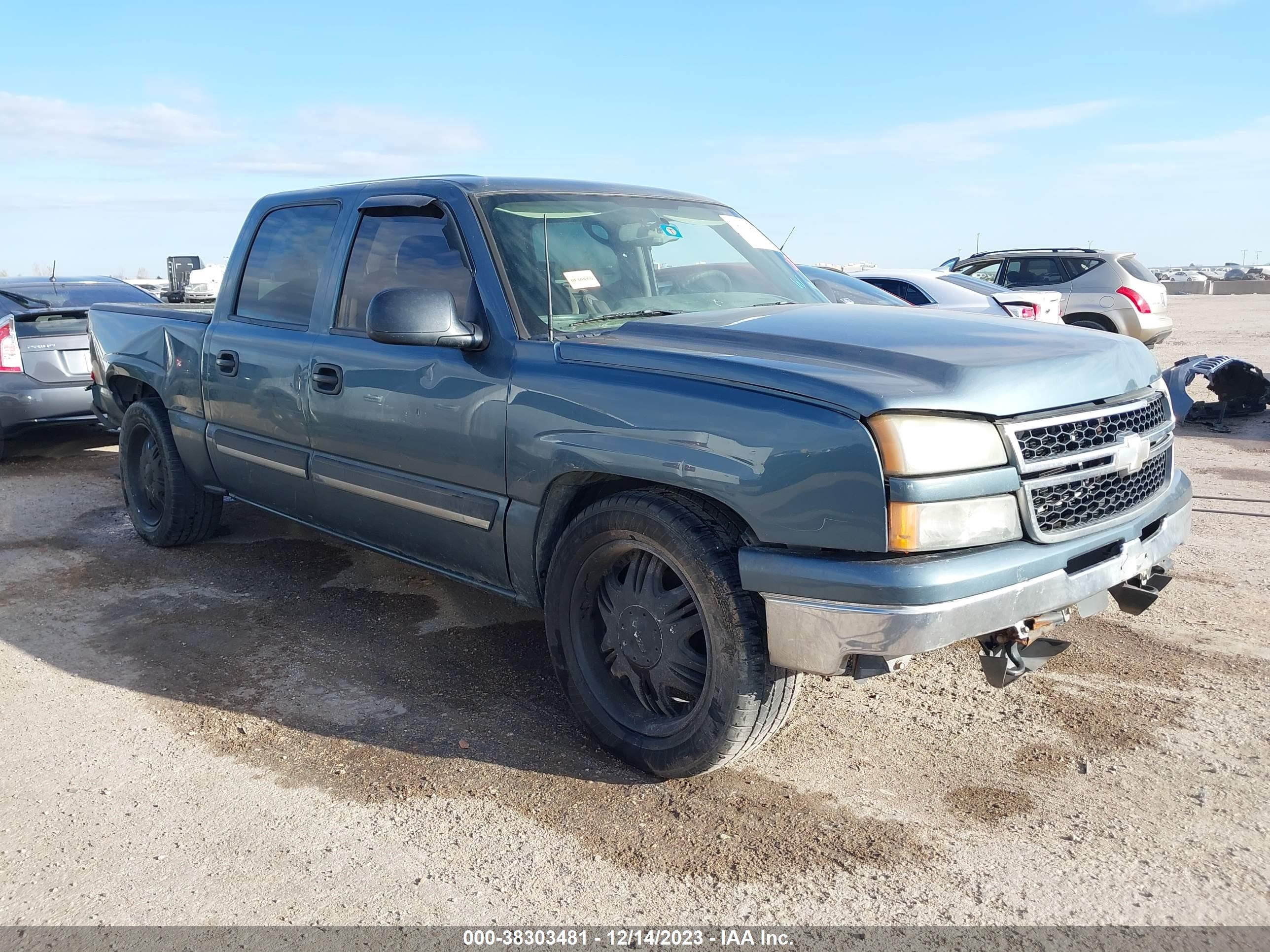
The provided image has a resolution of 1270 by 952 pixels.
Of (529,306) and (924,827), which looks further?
(529,306)

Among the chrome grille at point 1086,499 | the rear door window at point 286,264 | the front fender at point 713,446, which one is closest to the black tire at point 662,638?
the front fender at point 713,446

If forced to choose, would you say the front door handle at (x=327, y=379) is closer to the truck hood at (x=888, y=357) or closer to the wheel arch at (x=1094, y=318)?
the truck hood at (x=888, y=357)

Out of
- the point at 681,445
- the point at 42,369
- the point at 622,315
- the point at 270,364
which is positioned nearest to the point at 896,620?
the point at 681,445

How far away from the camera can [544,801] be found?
314 cm

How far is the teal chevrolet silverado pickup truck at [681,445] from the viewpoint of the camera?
2.70 m

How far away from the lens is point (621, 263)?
3961mm

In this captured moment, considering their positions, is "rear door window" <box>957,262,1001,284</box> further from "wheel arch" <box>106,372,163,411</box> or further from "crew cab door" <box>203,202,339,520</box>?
"crew cab door" <box>203,202,339,520</box>

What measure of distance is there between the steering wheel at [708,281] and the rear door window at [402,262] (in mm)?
835

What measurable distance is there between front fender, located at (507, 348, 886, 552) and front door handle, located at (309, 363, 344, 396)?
1.07 metres

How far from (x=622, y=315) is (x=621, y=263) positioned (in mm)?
319

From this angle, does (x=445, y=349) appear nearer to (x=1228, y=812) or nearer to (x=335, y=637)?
(x=335, y=637)

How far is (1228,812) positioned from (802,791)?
1.19 m

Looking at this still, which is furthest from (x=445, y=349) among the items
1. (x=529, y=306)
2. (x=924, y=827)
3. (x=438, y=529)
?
(x=924, y=827)

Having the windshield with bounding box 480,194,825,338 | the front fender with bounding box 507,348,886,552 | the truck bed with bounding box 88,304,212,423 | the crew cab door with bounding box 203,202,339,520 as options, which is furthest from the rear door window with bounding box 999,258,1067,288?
the front fender with bounding box 507,348,886,552
